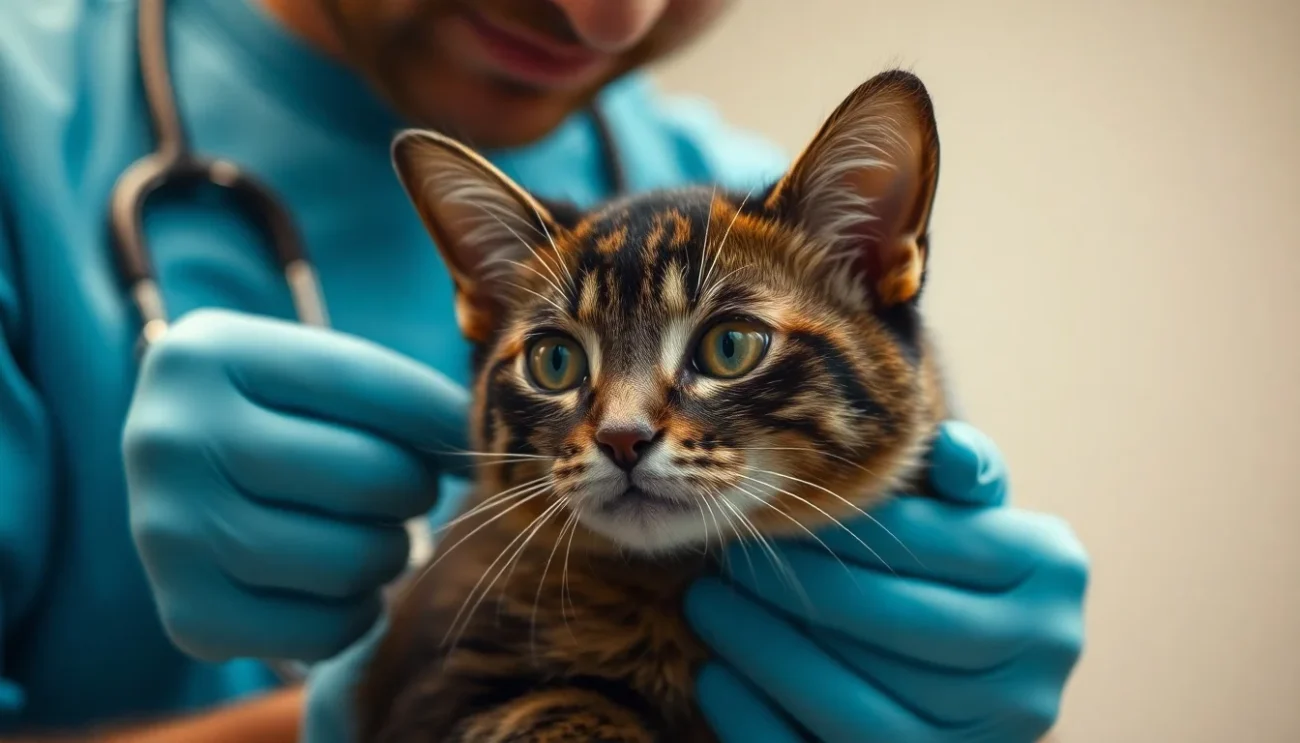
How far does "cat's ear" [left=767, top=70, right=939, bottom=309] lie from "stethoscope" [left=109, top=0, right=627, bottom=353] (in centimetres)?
60

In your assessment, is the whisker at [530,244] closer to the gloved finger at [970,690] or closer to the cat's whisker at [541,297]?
the cat's whisker at [541,297]

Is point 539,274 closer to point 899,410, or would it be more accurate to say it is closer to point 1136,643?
point 899,410

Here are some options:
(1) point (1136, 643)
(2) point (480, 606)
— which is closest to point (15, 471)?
(2) point (480, 606)

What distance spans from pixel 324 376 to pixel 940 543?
61 centimetres

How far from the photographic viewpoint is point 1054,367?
4.90 feet

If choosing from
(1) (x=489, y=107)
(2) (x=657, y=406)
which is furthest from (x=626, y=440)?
(1) (x=489, y=107)

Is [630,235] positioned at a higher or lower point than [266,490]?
higher

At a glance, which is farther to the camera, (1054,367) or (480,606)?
(1054,367)

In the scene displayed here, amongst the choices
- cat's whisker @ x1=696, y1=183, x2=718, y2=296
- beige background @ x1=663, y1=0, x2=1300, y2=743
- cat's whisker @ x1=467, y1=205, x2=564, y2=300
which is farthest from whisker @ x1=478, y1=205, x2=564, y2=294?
beige background @ x1=663, y1=0, x2=1300, y2=743

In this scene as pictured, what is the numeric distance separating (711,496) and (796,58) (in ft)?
3.58

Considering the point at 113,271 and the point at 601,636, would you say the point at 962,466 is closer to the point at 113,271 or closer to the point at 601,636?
the point at 601,636

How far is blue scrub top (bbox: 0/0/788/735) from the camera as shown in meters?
0.98

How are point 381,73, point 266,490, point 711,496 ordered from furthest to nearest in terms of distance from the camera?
point 381,73
point 266,490
point 711,496

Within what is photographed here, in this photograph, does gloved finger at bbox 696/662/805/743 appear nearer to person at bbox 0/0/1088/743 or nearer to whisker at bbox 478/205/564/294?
person at bbox 0/0/1088/743
